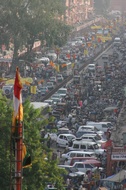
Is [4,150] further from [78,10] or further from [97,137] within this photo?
[78,10]

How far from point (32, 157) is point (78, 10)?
88.8m

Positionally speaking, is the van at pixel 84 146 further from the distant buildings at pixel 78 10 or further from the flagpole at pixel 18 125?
the distant buildings at pixel 78 10

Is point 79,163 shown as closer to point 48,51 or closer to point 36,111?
point 36,111

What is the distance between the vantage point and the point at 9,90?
4716cm

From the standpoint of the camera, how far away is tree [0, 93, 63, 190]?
21.9 m

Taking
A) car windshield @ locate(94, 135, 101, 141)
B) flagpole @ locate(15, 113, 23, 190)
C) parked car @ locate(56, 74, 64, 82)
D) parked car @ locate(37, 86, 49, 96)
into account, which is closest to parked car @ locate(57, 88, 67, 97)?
parked car @ locate(37, 86, 49, 96)

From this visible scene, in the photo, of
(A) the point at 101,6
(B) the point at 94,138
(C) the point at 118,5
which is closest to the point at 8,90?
(B) the point at 94,138

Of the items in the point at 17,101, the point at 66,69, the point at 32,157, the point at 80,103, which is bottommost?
the point at 66,69

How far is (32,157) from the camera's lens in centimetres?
2256

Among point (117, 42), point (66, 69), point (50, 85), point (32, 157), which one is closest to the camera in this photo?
point (32, 157)

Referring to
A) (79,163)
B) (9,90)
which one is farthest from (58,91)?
(79,163)

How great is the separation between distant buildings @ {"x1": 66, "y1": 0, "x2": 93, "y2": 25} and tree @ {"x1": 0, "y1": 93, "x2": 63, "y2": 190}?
2889 inches

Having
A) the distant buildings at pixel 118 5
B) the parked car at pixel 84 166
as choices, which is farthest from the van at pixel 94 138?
the distant buildings at pixel 118 5

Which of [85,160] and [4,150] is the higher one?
[4,150]
